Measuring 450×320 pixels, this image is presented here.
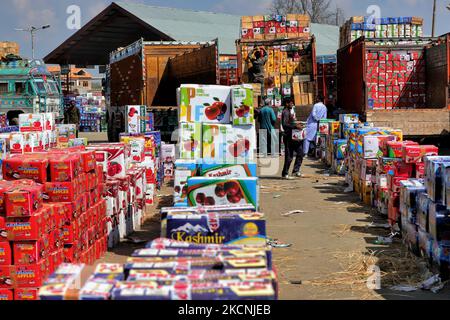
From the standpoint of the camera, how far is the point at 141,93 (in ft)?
75.2

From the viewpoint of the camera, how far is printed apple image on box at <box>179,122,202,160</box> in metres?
8.72

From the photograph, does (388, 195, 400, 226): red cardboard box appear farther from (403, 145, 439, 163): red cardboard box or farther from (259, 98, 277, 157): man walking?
(259, 98, 277, 157): man walking

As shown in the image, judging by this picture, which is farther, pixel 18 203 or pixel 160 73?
pixel 160 73

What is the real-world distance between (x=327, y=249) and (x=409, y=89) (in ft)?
52.2

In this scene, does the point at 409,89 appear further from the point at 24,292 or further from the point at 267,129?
the point at 24,292

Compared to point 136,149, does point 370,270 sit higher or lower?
lower

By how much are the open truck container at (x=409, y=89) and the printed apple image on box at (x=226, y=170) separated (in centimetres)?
1282

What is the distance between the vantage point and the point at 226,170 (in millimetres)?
7977

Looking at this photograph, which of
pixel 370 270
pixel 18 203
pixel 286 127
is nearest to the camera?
pixel 18 203

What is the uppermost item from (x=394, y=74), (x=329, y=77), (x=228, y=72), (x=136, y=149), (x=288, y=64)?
(x=288, y=64)

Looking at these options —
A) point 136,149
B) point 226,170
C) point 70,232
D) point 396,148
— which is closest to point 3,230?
point 70,232

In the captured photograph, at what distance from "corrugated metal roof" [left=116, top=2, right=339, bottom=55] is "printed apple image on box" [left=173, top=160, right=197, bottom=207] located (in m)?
26.3

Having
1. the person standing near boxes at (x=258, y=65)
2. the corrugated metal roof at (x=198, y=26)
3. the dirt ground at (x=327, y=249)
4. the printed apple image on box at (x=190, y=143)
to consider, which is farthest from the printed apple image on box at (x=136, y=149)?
the corrugated metal roof at (x=198, y=26)

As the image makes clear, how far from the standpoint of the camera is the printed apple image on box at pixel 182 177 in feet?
26.2
